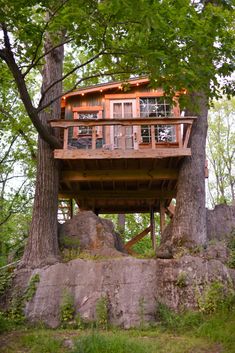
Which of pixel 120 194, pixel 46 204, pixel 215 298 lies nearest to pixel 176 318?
pixel 215 298

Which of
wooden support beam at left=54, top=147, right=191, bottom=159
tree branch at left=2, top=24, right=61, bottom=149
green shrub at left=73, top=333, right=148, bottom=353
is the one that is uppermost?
tree branch at left=2, top=24, right=61, bottom=149

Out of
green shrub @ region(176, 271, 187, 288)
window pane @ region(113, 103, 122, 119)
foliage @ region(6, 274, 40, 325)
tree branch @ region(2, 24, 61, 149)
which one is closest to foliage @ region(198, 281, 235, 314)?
green shrub @ region(176, 271, 187, 288)

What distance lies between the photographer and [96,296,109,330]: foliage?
23.4 feet

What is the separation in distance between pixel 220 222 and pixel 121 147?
3413 millimetres

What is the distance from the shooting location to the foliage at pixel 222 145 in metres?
28.5

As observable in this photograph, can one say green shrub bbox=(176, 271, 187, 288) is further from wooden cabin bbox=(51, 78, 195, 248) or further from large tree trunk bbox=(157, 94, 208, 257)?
wooden cabin bbox=(51, 78, 195, 248)

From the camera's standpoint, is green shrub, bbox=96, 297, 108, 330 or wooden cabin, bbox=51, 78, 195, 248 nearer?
green shrub, bbox=96, 297, 108, 330

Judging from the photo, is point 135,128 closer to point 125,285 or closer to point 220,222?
point 220,222

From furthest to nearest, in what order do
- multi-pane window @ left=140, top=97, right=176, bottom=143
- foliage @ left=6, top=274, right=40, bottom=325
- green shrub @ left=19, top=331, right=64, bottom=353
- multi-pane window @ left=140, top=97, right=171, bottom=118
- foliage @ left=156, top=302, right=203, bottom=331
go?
multi-pane window @ left=140, top=97, right=171, bottom=118 → multi-pane window @ left=140, top=97, right=176, bottom=143 → foliage @ left=6, top=274, right=40, bottom=325 → foliage @ left=156, top=302, right=203, bottom=331 → green shrub @ left=19, top=331, right=64, bottom=353

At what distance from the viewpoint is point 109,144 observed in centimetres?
1139

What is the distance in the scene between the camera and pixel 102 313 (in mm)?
7234

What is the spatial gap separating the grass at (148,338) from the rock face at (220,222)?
9.49 ft

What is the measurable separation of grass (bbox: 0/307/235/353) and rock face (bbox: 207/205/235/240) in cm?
289

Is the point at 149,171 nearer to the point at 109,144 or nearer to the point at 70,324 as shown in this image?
the point at 109,144
